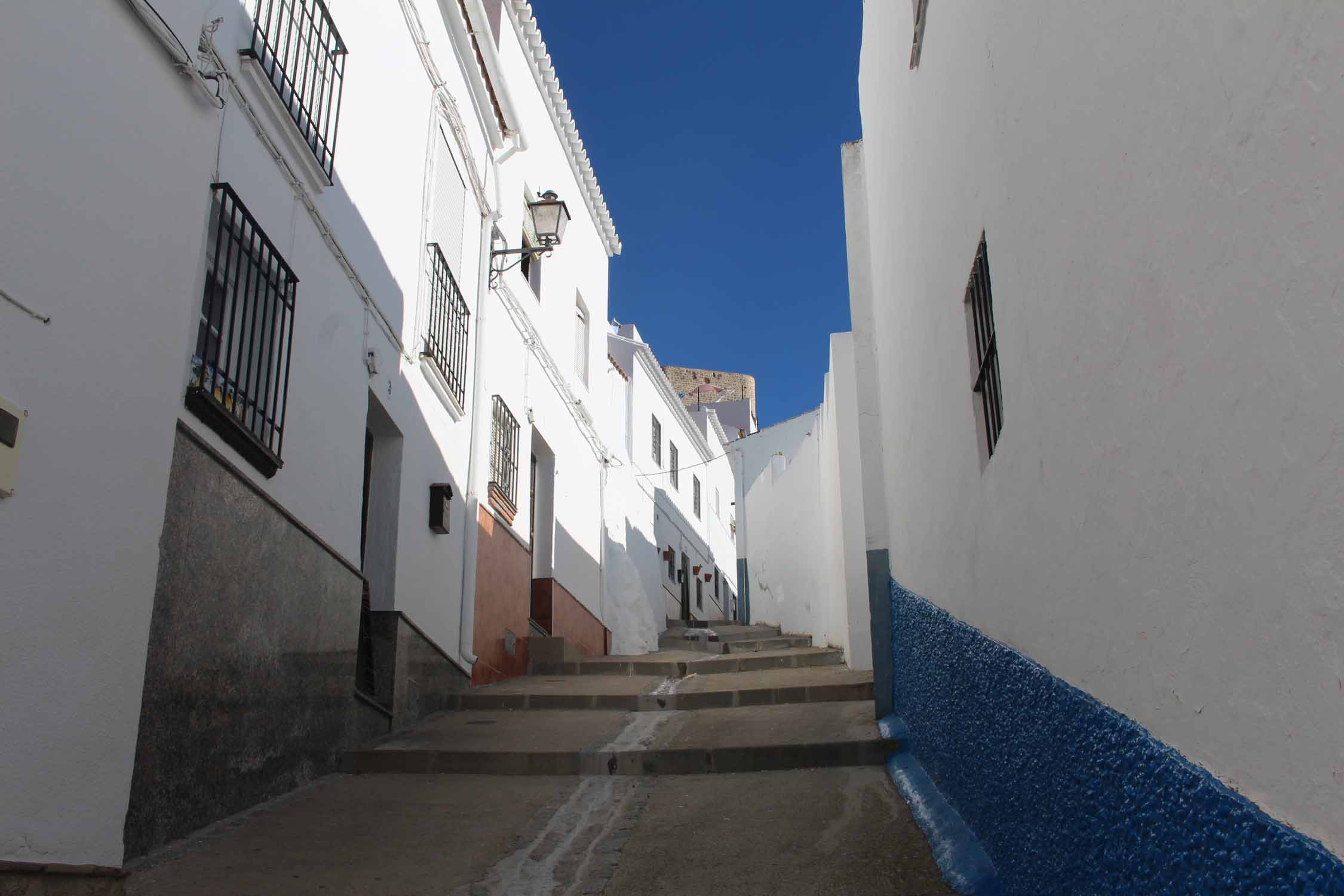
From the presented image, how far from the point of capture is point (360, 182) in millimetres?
7086

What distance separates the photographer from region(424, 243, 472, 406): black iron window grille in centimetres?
852

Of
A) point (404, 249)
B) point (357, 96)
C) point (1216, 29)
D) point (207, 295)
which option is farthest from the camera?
point (404, 249)

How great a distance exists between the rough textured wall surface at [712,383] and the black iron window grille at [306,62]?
45580mm

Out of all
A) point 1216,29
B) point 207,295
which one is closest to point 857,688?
point 207,295

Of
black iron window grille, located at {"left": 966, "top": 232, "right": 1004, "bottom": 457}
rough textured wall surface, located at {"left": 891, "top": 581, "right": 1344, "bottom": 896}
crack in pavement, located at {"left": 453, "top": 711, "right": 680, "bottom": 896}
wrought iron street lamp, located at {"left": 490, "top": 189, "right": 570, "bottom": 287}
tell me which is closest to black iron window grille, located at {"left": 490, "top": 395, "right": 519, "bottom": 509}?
wrought iron street lamp, located at {"left": 490, "top": 189, "right": 570, "bottom": 287}

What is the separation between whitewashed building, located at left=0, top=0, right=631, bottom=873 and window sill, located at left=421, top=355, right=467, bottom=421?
0.03 metres

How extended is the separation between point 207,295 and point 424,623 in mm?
3578

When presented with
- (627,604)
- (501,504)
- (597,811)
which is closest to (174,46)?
(597,811)

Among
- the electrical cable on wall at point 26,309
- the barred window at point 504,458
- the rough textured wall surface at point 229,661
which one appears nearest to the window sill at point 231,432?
the rough textured wall surface at point 229,661

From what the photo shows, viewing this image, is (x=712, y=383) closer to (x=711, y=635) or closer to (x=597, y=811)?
(x=711, y=635)

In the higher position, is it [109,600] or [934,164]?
[934,164]

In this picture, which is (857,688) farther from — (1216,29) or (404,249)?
(1216,29)

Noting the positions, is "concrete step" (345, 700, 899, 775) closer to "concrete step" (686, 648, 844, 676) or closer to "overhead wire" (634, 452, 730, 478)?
"concrete step" (686, 648, 844, 676)

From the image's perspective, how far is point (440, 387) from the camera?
8.66m
